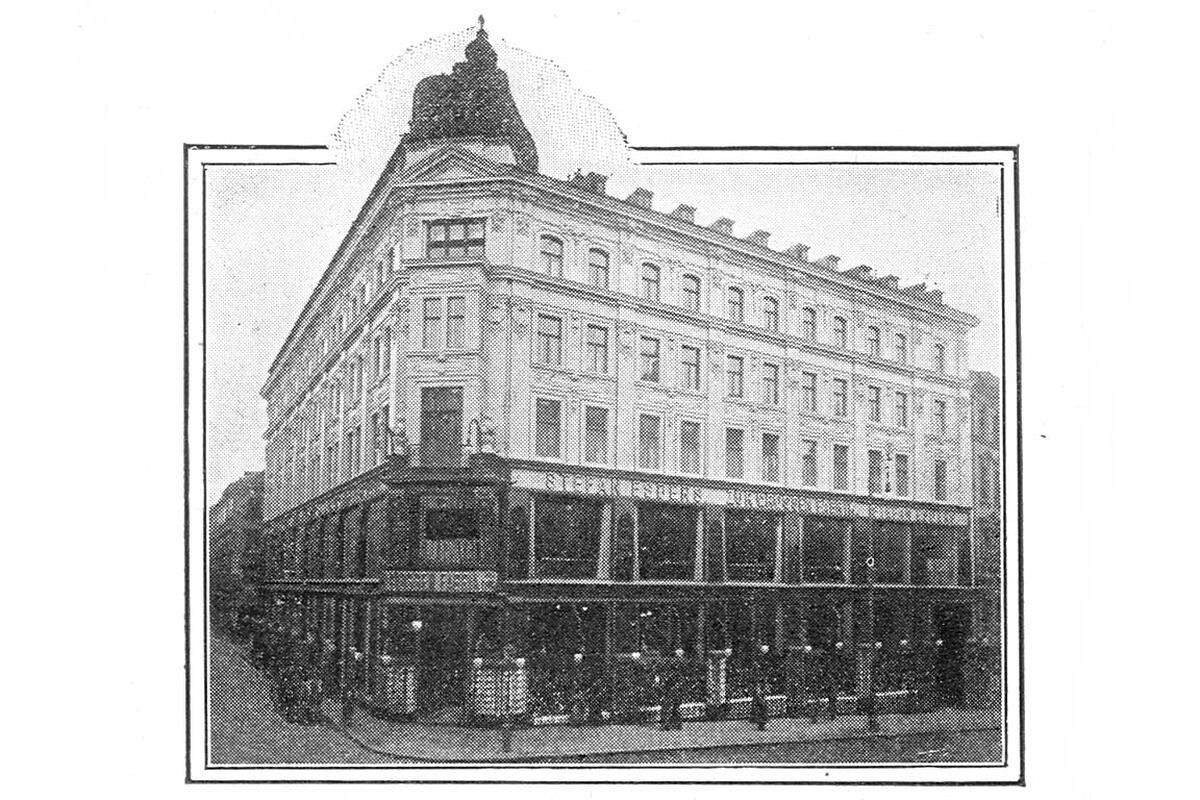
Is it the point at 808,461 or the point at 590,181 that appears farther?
the point at 808,461

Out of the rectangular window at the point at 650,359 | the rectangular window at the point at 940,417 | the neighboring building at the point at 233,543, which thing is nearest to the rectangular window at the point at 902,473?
the rectangular window at the point at 940,417

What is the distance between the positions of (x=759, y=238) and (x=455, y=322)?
184cm

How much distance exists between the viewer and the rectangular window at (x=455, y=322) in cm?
811

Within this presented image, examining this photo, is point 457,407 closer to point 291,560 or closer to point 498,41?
point 291,560

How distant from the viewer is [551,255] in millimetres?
8211

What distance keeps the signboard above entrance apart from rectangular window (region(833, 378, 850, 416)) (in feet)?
1.77

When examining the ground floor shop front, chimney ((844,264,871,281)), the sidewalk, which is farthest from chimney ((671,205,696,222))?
the sidewalk

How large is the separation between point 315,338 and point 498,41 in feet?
6.43

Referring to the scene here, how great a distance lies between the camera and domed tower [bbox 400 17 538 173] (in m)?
7.80

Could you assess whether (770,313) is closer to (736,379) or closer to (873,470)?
(736,379)

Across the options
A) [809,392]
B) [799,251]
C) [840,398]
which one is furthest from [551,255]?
[840,398]
